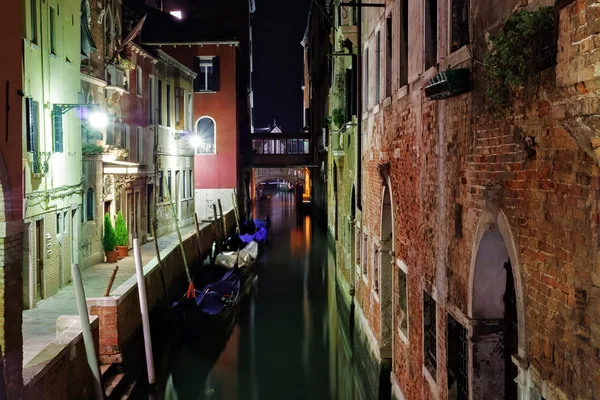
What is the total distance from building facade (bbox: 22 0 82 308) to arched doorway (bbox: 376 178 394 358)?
544 centimetres

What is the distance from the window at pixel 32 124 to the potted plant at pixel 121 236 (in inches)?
194

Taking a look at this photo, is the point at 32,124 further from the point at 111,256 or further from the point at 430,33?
the point at 430,33

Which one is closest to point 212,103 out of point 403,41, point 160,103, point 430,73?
point 160,103

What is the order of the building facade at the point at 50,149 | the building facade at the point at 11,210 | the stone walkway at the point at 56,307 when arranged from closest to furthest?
the building facade at the point at 11,210, the stone walkway at the point at 56,307, the building facade at the point at 50,149

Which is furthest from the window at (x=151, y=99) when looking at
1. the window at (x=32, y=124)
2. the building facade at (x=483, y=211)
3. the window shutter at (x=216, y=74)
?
the building facade at (x=483, y=211)

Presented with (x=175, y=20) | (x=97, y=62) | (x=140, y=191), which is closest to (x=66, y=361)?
(x=97, y=62)

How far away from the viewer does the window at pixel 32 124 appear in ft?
33.1

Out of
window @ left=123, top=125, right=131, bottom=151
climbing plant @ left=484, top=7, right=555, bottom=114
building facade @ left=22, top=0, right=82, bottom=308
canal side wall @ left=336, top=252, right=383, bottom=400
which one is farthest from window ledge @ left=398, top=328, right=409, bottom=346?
window @ left=123, top=125, right=131, bottom=151

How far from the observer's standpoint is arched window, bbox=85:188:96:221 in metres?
13.9

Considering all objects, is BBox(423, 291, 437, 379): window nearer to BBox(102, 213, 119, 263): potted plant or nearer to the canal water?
the canal water

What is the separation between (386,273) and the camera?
8477mm

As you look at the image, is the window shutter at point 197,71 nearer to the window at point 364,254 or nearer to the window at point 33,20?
the window at point 33,20

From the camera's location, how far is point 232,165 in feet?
90.0

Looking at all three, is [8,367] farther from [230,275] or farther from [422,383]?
[230,275]
